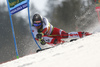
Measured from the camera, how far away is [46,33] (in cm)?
669

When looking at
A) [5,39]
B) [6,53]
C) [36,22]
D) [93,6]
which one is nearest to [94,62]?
[36,22]

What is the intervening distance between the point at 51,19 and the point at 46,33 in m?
13.0

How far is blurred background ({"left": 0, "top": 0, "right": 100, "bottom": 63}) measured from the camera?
16922 mm

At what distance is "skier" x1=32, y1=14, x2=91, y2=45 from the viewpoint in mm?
6246

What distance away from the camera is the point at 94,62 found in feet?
5.81

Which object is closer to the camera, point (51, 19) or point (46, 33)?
point (46, 33)

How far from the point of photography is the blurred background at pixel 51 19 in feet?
55.5

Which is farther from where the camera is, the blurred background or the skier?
the blurred background

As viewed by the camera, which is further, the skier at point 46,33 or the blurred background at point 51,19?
the blurred background at point 51,19

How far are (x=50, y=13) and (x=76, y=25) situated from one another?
3299 millimetres

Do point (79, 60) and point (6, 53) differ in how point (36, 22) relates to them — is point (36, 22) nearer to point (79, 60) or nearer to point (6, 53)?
point (79, 60)

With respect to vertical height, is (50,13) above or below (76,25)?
above

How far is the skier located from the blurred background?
8.92 meters

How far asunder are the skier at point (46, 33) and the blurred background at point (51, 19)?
29.3ft
